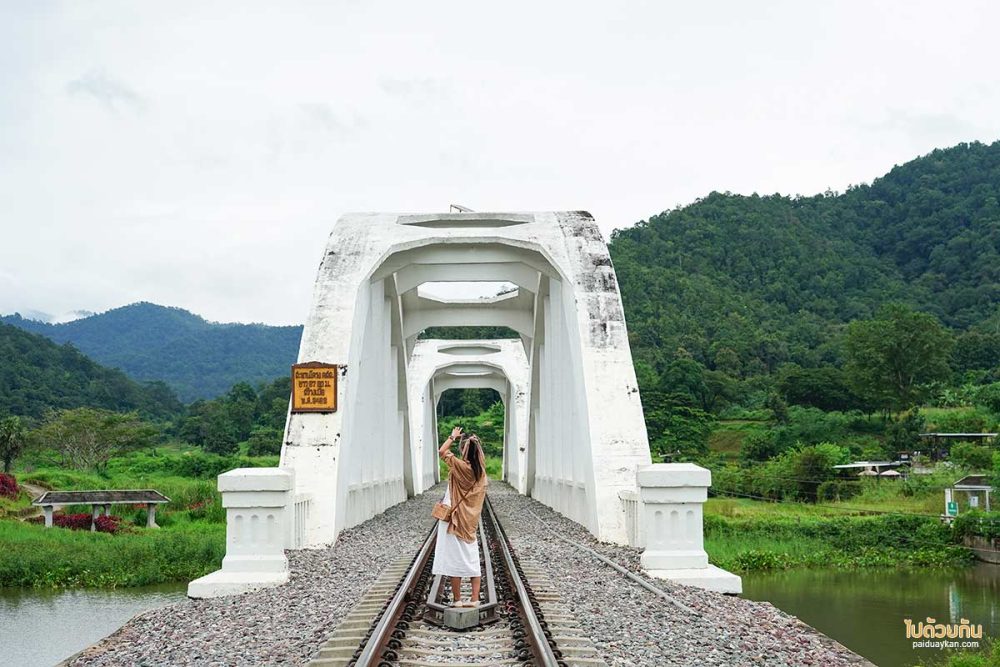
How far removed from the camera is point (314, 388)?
12.5m

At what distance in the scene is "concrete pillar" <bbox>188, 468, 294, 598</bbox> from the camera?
29.0ft

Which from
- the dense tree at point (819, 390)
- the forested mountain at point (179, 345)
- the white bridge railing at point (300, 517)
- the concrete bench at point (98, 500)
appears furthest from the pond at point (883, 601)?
the forested mountain at point (179, 345)

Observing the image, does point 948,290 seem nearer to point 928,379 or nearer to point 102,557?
point 928,379

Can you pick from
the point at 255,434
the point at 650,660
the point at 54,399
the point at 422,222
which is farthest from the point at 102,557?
the point at 54,399

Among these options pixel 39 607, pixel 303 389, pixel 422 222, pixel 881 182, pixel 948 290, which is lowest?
pixel 39 607

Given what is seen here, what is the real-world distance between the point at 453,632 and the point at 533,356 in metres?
17.7

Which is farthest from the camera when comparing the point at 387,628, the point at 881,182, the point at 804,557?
the point at 881,182

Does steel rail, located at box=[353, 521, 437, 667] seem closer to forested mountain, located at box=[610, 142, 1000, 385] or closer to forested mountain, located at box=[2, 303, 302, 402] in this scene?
forested mountain, located at box=[610, 142, 1000, 385]

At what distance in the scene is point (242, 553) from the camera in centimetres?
902

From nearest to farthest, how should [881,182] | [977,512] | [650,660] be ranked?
[650,660], [977,512], [881,182]

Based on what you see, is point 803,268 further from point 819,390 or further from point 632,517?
point 632,517

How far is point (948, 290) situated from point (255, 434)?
41.8 metres

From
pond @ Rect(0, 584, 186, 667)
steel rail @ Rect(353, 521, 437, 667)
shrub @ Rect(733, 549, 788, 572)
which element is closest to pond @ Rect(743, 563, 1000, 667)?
shrub @ Rect(733, 549, 788, 572)

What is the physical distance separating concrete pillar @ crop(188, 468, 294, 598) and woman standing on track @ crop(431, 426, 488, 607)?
8.80 feet
